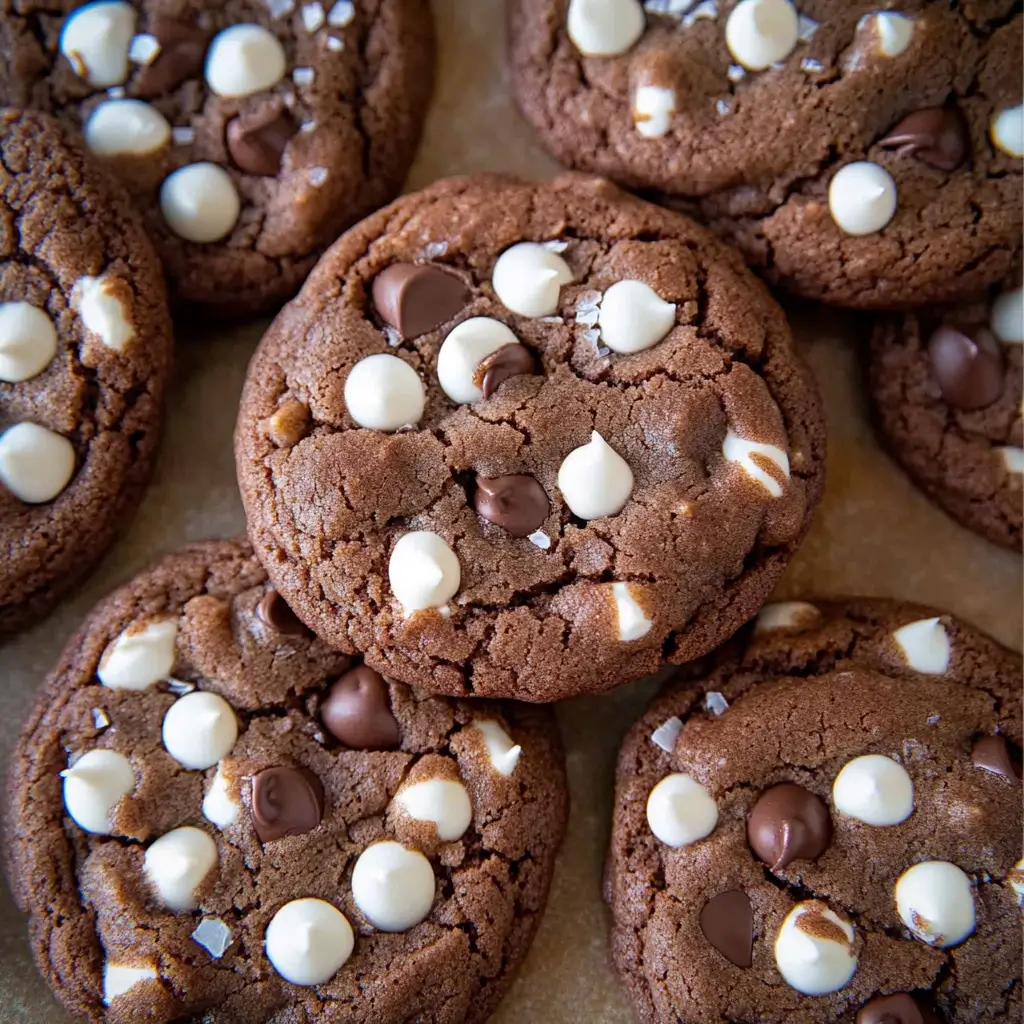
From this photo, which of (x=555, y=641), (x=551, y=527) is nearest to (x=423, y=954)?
(x=555, y=641)

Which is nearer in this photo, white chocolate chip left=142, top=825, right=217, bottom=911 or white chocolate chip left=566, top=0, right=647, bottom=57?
white chocolate chip left=142, top=825, right=217, bottom=911

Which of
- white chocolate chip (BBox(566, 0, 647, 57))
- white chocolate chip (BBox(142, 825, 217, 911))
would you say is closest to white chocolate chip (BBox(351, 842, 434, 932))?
white chocolate chip (BBox(142, 825, 217, 911))

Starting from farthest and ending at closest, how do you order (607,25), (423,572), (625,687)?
(625,687) < (607,25) < (423,572)

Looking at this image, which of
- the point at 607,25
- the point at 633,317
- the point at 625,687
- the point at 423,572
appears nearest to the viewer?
the point at 423,572

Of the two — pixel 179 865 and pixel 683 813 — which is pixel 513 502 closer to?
pixel 683 813

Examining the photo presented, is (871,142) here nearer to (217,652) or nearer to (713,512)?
(713,512)

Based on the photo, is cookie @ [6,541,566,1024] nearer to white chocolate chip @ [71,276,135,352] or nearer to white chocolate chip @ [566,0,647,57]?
white chocolate chip @ [71,276,135,352]

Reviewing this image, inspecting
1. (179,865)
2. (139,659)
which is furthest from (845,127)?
(179,865)
